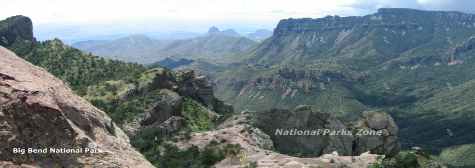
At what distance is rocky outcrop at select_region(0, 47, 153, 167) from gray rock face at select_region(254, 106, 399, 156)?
69.9 m

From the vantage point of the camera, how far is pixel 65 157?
1019 inches

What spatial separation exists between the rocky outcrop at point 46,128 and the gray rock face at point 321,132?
2751 inches

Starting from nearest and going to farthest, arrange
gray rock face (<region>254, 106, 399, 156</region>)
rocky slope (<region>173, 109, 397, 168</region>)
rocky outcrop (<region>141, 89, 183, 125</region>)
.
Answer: rocky slope (<region>173, 109, 397, 168</region>) → gray rock face (<region>254, 106, 399, 156</region>) → rocky outcrop (<region>141, 89, 183, 125</region>)

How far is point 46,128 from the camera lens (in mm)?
25344

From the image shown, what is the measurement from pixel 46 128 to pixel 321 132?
93.0 meters

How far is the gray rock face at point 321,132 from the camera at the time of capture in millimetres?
103500

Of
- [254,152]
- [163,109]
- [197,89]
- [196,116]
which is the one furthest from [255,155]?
[197,89]

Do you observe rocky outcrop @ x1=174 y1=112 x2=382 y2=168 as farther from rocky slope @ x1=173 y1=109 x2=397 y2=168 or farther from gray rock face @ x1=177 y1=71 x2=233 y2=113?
gray rock face @ x1=177 y1=71 x2=233 y2=113

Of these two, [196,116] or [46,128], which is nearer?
[46,128]

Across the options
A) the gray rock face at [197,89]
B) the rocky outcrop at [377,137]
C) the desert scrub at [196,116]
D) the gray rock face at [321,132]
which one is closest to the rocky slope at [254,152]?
the gray rock face at [321,132]

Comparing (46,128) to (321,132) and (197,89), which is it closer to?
(321,132)

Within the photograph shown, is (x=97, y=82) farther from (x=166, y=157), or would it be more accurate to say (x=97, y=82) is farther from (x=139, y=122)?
(x=166, y=157)

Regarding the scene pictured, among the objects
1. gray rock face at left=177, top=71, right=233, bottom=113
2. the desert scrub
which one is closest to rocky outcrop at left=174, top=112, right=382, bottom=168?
the desert scrub

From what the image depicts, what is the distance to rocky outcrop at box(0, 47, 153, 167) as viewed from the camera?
24.3 m
